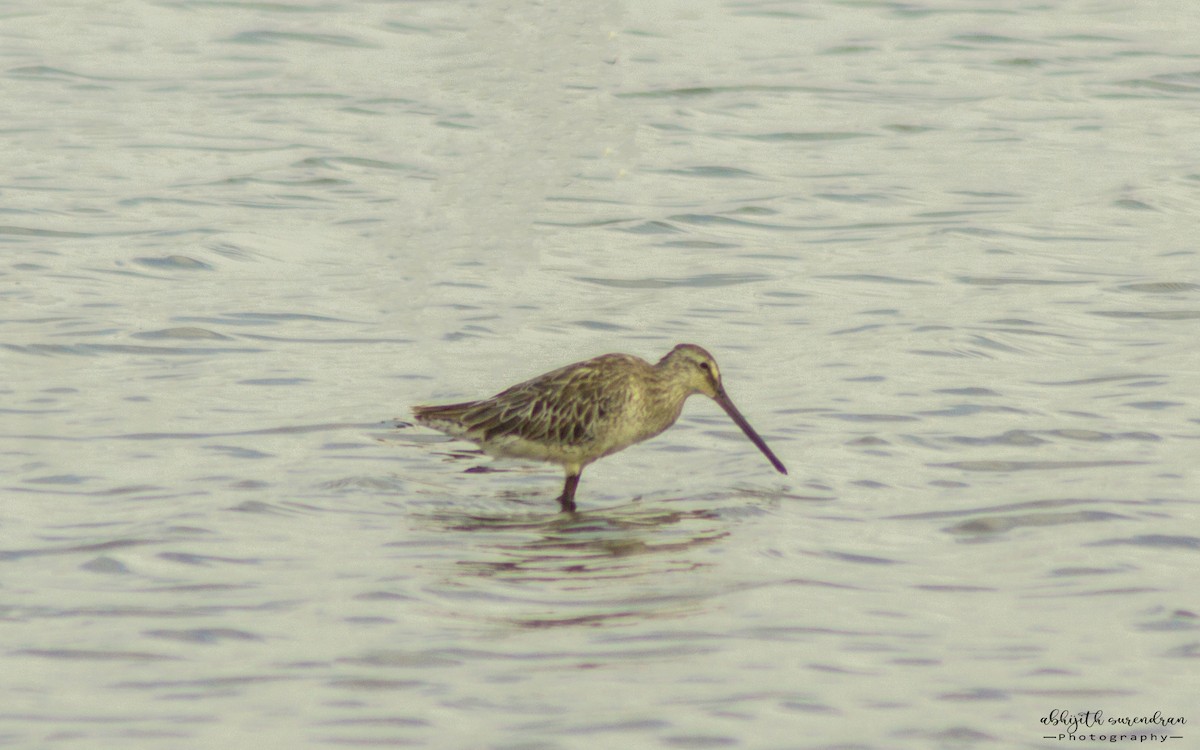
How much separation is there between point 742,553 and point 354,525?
79.9 inches

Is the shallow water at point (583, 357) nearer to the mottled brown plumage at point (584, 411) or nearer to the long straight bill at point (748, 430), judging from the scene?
the long straight bill at point (748, 430)

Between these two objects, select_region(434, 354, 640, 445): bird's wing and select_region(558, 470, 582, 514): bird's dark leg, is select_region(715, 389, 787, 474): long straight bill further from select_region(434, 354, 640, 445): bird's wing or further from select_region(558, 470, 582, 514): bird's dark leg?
select_region(558, 470, 582, 514): bird's dark leg

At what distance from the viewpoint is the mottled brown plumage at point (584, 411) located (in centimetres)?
1148

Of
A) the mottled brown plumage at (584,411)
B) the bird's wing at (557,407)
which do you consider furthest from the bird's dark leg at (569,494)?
the bird's wing at (557,407)

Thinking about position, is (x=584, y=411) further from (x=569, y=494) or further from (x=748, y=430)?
(x=748, y=430)

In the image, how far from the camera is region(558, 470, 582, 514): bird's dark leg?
11250mm

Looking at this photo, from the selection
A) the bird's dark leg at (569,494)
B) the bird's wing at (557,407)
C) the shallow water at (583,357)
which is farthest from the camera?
the bird's wing at (557,407)

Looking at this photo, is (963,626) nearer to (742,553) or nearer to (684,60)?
(742,553)

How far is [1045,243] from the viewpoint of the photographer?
17766 mm

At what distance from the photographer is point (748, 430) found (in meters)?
11.8

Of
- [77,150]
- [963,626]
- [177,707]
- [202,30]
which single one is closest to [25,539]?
[177,707]

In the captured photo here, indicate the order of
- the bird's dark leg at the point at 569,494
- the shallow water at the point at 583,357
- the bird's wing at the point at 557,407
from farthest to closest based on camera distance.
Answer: the bird's wing at the point at 557,407, the bird's dark leg at the point at 569,494, the shallow water at the point at 583,357

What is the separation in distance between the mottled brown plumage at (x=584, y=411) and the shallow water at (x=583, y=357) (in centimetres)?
28

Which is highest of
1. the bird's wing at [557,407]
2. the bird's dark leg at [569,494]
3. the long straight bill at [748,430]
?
the bird's wing at [557,407]
